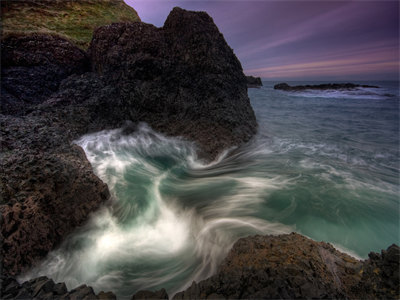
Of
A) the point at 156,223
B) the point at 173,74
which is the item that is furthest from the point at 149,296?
the point at 173,74

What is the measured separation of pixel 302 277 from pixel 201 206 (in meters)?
2.21

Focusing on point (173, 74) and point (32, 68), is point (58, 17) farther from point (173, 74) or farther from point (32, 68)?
point (173, 74)

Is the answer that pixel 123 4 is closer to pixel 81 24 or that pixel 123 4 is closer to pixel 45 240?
pixel 81 24

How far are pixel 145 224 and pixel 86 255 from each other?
868 millimetres

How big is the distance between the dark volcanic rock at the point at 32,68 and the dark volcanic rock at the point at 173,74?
913mm

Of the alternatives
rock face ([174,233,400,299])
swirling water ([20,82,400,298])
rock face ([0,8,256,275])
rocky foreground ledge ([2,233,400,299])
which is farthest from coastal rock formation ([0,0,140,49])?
rock face ([174,233,400,299])

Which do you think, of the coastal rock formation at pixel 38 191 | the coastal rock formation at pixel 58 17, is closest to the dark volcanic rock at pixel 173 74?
the coastal rock formation at pixel 58 17

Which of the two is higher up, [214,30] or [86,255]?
A: [214,30]

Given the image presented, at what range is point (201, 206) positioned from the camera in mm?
3611

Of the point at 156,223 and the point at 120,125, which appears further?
the point at 120,125

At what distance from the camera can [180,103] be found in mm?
5910

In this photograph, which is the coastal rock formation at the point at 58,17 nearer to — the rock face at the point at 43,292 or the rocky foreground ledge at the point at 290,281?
the rock face at the point at 43,292

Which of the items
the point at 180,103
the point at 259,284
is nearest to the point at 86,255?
the point at 259,284

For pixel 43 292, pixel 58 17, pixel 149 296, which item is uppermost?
pixel 58 17
